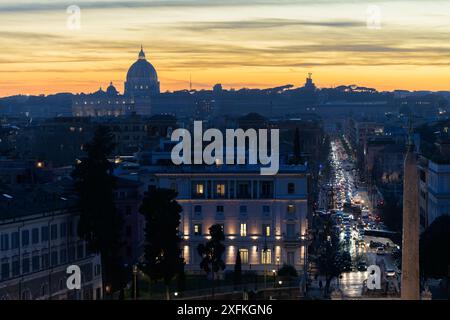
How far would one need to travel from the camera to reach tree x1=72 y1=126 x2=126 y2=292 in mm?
24609

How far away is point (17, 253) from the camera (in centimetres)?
2205

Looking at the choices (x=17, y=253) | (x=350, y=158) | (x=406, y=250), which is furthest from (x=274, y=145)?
(x=350, y=158)

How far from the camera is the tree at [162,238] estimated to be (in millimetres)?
24438

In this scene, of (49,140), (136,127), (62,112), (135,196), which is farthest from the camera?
(62,112)

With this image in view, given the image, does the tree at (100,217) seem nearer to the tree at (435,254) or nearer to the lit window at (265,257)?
the lit window at (265,257)

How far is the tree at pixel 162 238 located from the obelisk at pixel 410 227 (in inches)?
468

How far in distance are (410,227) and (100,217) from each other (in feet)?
44.1

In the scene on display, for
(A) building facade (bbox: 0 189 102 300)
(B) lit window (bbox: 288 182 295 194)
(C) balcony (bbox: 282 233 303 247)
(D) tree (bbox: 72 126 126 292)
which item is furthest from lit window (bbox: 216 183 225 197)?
(A) building facade (bbox: 0 189 102 300)

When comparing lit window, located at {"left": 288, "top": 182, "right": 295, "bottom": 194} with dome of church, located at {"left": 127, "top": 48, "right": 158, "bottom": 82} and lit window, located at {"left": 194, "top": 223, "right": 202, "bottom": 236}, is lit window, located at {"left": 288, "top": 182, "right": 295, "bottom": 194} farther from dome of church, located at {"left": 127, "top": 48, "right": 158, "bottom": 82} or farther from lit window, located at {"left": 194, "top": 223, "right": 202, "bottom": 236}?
dome of church, located at {"left": 127, "top": 48, "right": 158, "bottom": 82}

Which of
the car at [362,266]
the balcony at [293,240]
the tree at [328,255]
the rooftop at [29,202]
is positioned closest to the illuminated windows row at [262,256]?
the balcony at [293,240]

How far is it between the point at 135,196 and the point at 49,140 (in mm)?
39693

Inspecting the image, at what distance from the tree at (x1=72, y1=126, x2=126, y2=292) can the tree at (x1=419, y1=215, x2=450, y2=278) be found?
5.91m
